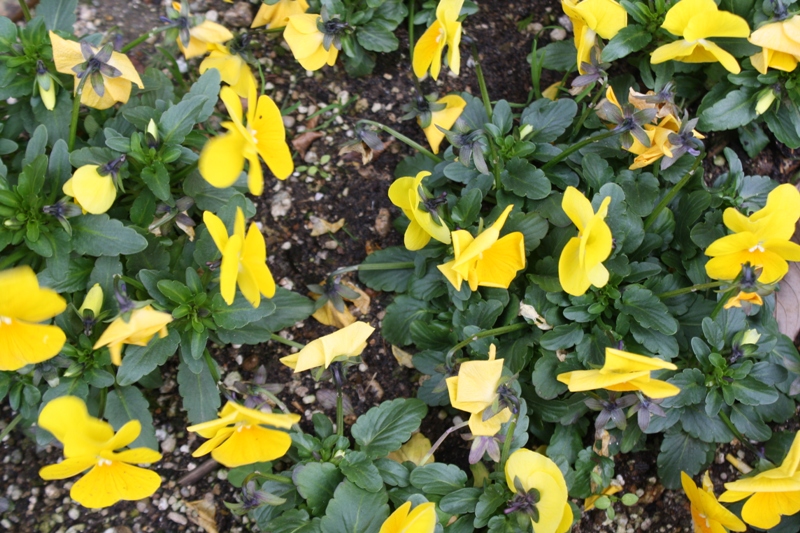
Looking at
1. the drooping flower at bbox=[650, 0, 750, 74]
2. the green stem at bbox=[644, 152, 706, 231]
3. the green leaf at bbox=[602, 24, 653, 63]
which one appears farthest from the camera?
the green leaf at bbox=[602, 24, 653, 63]

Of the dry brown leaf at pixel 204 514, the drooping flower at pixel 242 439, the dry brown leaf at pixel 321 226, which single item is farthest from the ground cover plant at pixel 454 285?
the dry brown leaf at pixel 321 226

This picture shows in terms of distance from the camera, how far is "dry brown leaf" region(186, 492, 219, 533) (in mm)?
2445

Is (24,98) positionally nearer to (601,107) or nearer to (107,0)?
(107,0)

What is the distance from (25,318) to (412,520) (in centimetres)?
114

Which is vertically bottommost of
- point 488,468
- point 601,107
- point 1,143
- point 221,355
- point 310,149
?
point 488,468

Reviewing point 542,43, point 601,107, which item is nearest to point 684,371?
point 601,107

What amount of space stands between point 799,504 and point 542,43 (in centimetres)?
196

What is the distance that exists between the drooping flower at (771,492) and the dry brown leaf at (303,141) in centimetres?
188

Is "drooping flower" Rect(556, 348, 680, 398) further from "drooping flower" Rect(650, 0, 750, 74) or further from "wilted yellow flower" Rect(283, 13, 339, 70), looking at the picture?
"wilted yellow flower" Rect(283, 13, 339, 70)

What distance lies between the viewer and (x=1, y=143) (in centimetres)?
238

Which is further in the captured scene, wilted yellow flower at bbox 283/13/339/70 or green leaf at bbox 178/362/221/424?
wilted yellow flower at bbox 283/13/339/70

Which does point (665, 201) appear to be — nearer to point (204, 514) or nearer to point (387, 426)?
point (387, 426)

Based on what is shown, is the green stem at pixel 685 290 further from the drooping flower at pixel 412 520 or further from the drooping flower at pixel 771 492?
the drooping flower at pixel 412 520

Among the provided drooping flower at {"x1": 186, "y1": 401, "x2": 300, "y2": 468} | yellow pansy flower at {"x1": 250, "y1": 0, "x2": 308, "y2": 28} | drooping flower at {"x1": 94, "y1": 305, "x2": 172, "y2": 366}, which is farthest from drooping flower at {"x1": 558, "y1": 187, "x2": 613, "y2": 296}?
yellow pansy flower at {"x1": 250, "y1": 0, "x2": 308, "y2": 28}
